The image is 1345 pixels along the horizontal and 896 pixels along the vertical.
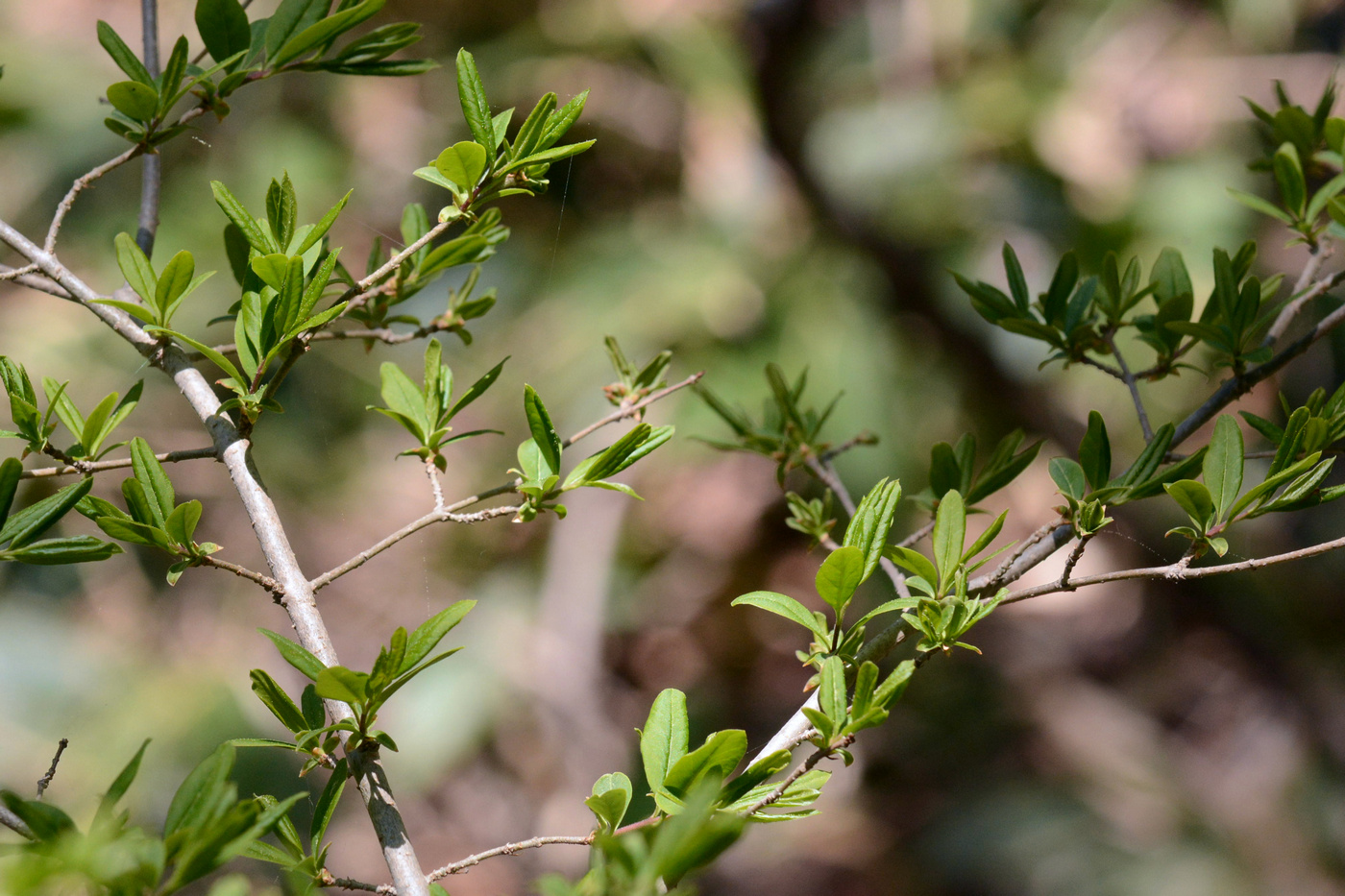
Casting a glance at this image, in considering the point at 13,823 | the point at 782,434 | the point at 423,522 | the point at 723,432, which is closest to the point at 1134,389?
the point at 782,434

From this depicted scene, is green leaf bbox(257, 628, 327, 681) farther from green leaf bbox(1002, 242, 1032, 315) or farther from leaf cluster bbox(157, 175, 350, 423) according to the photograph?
green leaf bbox(1002, 242, 1032, 315)

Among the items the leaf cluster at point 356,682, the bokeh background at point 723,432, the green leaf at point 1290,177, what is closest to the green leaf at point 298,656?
the leaf cluster at point 356,682

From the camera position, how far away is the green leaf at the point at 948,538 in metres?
0.26

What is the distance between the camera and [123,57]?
0.93 feet

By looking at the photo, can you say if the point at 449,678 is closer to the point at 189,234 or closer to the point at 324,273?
the point at 189,234

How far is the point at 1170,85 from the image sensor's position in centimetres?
178

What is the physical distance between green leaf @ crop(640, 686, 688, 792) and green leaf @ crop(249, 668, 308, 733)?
0.31 ft

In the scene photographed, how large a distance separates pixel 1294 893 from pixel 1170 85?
1436 millimetres

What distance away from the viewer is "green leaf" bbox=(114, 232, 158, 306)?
26 cm

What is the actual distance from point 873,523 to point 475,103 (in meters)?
0.16

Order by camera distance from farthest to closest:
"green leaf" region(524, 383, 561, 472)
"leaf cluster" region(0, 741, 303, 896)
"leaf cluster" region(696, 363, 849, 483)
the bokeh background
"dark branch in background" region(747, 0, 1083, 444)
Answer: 1. the bokeh background
2. "dark branch in background" region(747, 0, 1083, 444)
3. "leaf cluster" region(696, 363, 849, 483)
4. "green leaf" region(524, 383, 561, 472)
5. "leaf cluster" region(0, 741, 303, 896)

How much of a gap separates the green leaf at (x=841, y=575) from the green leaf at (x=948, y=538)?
3 cm

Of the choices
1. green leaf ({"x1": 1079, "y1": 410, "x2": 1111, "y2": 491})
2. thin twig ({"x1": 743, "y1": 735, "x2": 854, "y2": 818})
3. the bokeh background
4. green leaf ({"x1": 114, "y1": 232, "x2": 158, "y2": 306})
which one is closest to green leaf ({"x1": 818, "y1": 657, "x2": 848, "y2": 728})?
thin twig ({"x1": 743, "y1": 735, "x2": 854, "y2": 818})

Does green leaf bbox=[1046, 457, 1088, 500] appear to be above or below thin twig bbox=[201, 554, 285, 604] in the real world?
below
